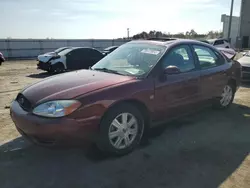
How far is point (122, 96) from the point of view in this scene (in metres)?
3.46

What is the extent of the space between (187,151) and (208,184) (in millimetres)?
837

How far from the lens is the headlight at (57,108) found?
10.3 feet

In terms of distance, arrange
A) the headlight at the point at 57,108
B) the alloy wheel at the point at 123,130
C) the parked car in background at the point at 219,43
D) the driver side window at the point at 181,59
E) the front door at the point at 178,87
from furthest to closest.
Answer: the parked car in background at the point at 219,43, the driver side window at the point at 181,59, the front door at the point at 178,87, the alloy wheel at the point at 123,130, the headlight at the point at 57,108

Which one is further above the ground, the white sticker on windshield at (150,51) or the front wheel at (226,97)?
the white sticker on windshield at (150,51)

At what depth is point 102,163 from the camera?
3.41m

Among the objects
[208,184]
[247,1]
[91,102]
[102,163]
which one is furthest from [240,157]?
[247,1]

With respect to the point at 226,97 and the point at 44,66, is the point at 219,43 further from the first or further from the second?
the point at 226,97

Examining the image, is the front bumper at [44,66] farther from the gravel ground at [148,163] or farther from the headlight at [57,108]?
the headlight at [57,108]

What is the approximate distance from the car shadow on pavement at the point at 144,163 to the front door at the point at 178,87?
469 mm

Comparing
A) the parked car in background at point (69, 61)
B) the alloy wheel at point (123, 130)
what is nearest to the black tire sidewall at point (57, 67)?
the parked car in background at point (69, 61)

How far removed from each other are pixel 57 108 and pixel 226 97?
4028 millimetres

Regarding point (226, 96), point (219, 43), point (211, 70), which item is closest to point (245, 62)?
point (226, 96)

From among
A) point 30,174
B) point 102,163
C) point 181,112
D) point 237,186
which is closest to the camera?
point 237,186

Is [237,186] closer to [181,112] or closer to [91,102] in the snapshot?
[181,112]
